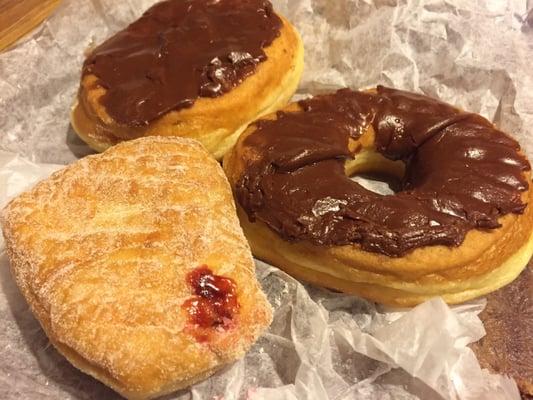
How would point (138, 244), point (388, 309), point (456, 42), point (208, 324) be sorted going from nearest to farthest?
point (208, 324)
point (138, 244)
point (388, 309)
point (456, 42)

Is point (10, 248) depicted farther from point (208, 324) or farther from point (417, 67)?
point (417, 67)

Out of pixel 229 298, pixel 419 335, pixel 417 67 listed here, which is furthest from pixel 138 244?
pixel 417 67

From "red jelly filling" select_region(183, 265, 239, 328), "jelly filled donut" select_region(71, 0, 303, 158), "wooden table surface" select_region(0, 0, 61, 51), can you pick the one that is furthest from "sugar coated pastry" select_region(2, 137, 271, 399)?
"wooden table surface" select_region(0, 0, 61, 51)

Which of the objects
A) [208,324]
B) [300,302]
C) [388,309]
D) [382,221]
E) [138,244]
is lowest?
[388,309]

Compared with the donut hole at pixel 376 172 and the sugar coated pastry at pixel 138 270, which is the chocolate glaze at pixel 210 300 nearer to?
the sugar coated pastry at pixel 138 270

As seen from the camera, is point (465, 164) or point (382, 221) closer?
point (382, 221)

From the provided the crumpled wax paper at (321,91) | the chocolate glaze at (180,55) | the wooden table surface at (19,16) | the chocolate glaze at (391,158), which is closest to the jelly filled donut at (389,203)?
the chocolate glaze at (391,158)

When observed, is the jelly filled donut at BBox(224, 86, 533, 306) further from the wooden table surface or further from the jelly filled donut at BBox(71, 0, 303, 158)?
the wooden table surface
